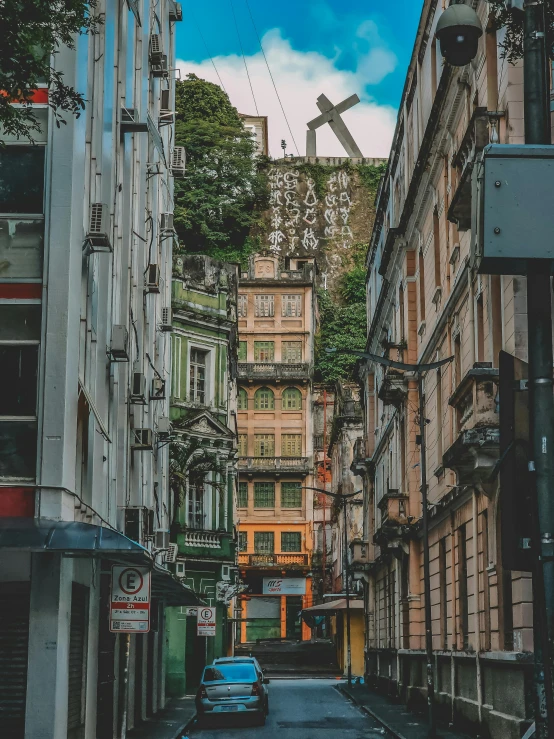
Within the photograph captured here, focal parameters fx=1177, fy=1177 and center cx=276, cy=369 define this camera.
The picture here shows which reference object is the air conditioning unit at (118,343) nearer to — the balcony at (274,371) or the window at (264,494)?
the window at (264,494)

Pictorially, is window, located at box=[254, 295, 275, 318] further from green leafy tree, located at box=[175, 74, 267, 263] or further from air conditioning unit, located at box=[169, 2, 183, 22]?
air conditioning unit, located at box=[169, 2, 183, 22]

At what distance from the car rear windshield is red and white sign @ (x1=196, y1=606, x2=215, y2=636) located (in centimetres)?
829

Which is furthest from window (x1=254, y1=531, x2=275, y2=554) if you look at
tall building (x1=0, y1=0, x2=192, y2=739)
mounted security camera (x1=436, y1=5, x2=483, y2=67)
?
mounted security camera (x1=436, y1=5, x2=483, y2=67)

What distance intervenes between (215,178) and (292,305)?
38.1 ft

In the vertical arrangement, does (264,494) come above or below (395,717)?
above

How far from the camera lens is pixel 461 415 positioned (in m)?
21.1

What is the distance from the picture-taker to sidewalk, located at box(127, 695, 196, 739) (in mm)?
23919

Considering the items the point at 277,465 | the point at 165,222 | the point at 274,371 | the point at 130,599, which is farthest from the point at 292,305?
the point at 130,599

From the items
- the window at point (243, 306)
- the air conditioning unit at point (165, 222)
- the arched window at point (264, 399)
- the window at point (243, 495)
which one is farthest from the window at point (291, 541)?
the air conditioning unit at point (165, 222)

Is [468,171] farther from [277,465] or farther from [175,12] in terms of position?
[277,465]

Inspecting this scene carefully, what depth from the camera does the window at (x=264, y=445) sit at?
85.9m

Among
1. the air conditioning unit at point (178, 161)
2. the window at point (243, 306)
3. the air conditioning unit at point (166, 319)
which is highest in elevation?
the window at point (243, 306)

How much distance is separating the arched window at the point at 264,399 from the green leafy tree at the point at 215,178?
10.8m

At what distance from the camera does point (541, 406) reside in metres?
7.15
